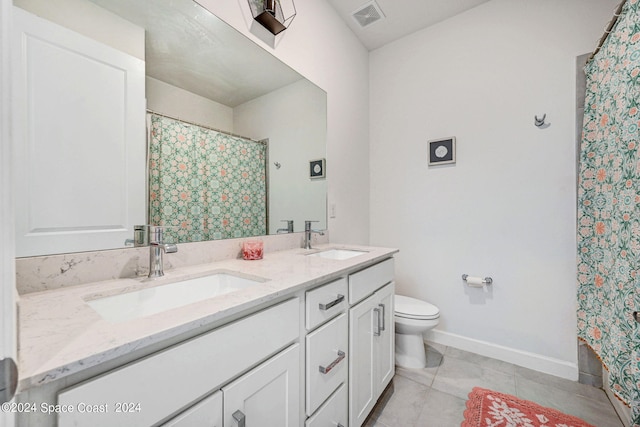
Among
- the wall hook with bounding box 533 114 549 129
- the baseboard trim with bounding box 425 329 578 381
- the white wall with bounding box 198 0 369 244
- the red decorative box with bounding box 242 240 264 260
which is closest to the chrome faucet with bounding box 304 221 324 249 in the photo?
the white wall with bounding box 198 0 369 244

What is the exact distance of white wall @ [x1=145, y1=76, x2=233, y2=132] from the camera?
3.36 feet

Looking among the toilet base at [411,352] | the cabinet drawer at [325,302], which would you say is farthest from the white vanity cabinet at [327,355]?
the toilet base at [411,352]

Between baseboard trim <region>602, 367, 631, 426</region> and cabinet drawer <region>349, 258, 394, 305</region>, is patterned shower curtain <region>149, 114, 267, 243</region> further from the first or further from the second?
baseboard trim <region>602, 367, 631, 426</region>

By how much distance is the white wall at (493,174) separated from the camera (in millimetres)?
1707

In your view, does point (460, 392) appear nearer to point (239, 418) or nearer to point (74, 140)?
point (239, 418)

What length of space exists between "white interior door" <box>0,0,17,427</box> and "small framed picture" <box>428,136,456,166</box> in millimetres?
2274

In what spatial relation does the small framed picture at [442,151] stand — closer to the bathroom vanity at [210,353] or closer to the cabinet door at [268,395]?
the bathroom vanity at [210,353]

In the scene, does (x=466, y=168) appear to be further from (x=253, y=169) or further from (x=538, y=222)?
(x=253, y=169)

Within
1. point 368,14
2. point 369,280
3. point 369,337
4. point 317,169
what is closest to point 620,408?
point 369,337

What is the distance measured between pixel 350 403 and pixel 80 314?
3.46ft

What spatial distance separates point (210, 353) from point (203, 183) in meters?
0.79

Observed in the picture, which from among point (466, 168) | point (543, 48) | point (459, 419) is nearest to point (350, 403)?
point (459, 419)

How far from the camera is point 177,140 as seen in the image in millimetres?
1087

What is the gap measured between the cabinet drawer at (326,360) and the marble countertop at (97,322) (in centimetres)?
20
